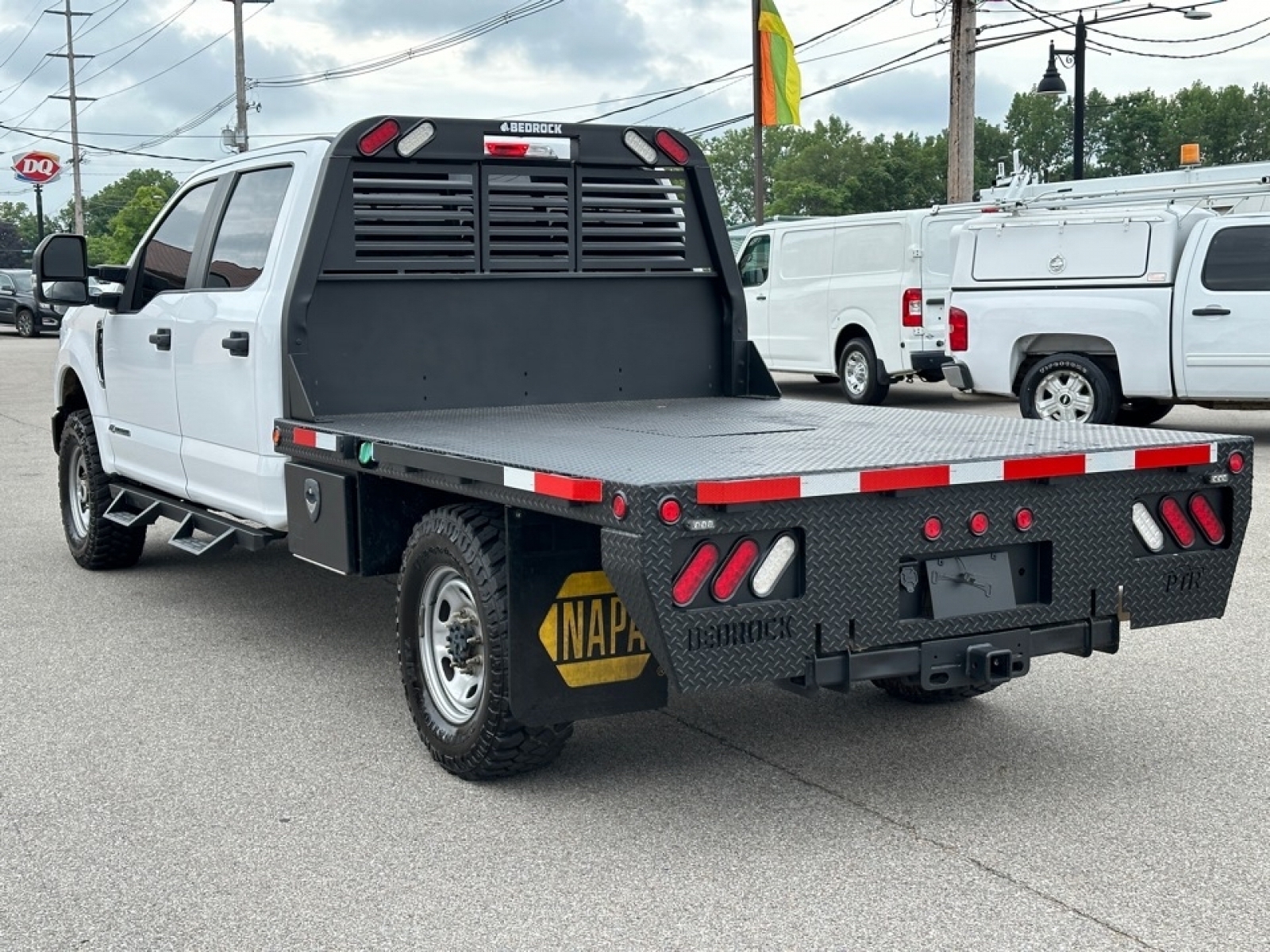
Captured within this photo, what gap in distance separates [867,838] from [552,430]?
1.96 meters

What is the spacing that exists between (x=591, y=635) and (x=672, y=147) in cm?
308

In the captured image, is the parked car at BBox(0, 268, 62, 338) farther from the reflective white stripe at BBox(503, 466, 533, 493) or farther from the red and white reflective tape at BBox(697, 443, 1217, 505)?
the red and white reflective tape at BBox(697, 443, 1217, 505)

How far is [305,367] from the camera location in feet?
20.4

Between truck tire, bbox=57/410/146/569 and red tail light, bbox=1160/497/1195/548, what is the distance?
17.2 feet

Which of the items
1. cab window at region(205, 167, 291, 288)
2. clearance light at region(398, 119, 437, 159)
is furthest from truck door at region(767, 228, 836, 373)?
clearance light at region(398, 119, 437, 159)

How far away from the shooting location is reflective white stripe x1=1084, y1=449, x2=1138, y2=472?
4695 millimetres

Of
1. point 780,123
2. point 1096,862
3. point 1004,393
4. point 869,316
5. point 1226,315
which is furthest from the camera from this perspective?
point 780,123

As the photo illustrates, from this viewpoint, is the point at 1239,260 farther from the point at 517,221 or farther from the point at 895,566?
the point at 895,566

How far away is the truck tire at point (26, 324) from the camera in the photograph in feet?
124

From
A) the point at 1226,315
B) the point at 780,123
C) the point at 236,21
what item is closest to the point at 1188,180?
the point at 1226,315

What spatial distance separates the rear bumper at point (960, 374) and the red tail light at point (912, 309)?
199 cm

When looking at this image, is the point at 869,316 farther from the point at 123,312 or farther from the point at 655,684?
the point at 655,684

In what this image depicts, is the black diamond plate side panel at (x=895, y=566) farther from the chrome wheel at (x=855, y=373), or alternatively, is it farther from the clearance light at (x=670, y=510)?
the chrome wheel at (x=855, y=373)

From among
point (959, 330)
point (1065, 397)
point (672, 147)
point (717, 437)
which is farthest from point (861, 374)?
point (717, 437)
